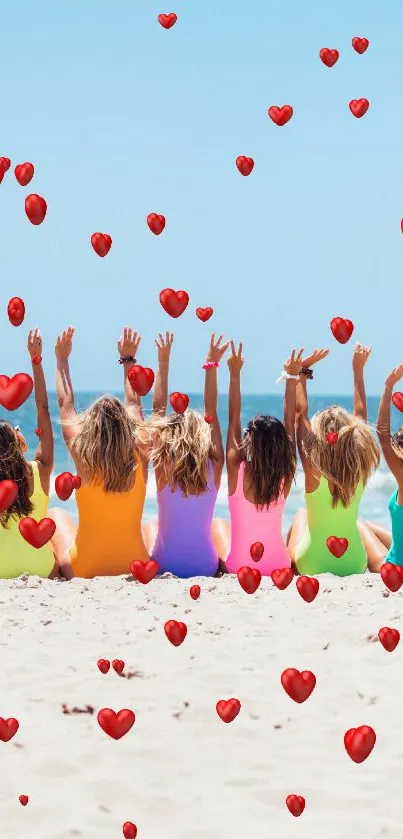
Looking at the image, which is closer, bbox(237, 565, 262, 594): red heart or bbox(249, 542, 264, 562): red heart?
bbox(237, 565, 262, 594): red heart

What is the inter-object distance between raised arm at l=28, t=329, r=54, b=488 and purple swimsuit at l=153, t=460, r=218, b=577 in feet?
2.53

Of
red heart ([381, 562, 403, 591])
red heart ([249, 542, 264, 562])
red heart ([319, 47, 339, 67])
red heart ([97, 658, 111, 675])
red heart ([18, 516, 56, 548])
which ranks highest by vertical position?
red heart ([319, 47, 339, 67])

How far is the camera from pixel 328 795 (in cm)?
417

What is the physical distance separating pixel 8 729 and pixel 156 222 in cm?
353

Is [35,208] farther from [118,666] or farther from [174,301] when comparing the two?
[118,666]

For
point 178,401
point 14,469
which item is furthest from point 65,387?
point 178,401

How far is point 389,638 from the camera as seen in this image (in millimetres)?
5496

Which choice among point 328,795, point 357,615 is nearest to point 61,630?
point 357,615

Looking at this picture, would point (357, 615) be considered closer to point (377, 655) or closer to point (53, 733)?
point (377, 655)

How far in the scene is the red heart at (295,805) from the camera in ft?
13.2

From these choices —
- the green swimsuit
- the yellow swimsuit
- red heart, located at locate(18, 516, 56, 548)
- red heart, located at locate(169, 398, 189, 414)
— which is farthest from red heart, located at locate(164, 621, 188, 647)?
the green swimsuit

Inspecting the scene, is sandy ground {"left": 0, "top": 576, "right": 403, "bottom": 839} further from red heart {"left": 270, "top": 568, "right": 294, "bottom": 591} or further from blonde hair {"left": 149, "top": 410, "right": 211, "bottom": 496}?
blonde hair {"left": 149, "top": 410, "right": 211, "bottom": 496}

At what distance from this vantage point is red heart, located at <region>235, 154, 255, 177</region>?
6962mm

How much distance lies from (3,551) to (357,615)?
2532mm
